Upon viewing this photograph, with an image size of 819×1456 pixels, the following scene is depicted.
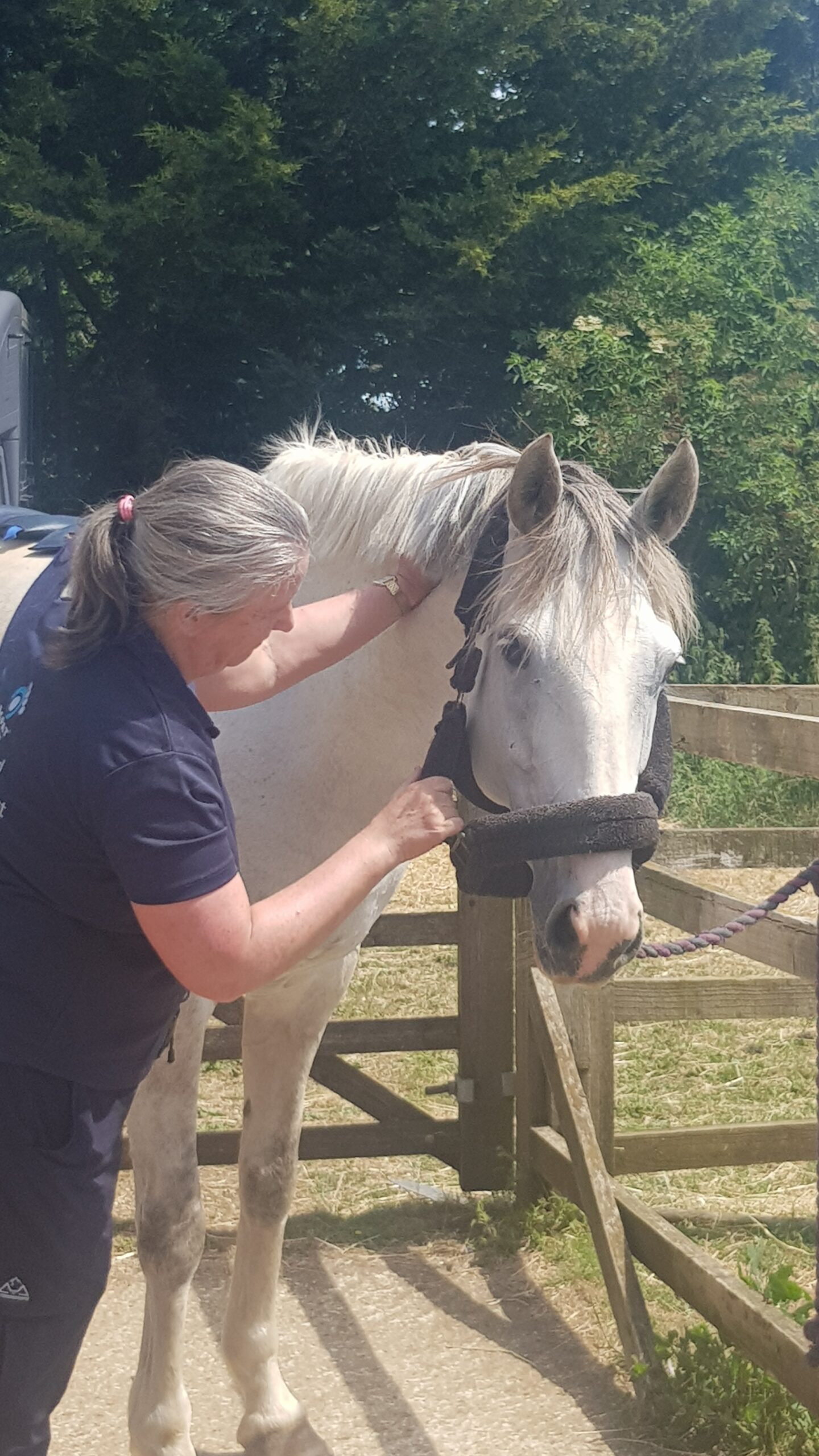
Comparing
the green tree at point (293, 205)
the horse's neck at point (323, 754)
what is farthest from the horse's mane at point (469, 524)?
the green tree at point (293, 205)

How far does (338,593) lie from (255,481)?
27.9 inches

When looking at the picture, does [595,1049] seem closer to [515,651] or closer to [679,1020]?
[679,1020]

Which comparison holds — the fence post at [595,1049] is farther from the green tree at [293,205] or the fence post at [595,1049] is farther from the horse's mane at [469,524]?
the green tree at [293,205]

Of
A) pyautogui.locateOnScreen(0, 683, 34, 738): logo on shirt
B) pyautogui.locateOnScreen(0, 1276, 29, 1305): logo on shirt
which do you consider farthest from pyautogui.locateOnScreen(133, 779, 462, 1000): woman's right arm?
pyautogui.locateOnScreen(0, 1276, 29, 1305): logo on shirt

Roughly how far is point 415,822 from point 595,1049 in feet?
5.86

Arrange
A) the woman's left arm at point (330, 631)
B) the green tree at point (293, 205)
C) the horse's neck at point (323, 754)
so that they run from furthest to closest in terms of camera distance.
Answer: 1. the green tree at point (293, 205)
2. the horse's neck at point (323, 754)
3. the woman's left arm at point (330, 631)

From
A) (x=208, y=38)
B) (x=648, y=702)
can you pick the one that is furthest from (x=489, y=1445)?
(x=208, y=38)

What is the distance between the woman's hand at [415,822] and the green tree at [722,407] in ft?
28.1

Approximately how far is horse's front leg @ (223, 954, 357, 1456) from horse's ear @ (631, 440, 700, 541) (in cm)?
119

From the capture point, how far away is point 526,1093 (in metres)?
3.76

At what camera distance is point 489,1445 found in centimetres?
274

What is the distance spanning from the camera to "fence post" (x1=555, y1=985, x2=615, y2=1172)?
11.1 ft

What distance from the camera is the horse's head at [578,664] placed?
1.86m

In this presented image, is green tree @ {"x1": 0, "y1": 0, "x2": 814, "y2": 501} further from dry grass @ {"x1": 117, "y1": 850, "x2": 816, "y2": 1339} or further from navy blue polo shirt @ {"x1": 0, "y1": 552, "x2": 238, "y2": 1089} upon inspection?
navy blue polo shirt @ {"x1": 0, "y1": 552, "x2": 238, "y2": 1089}
